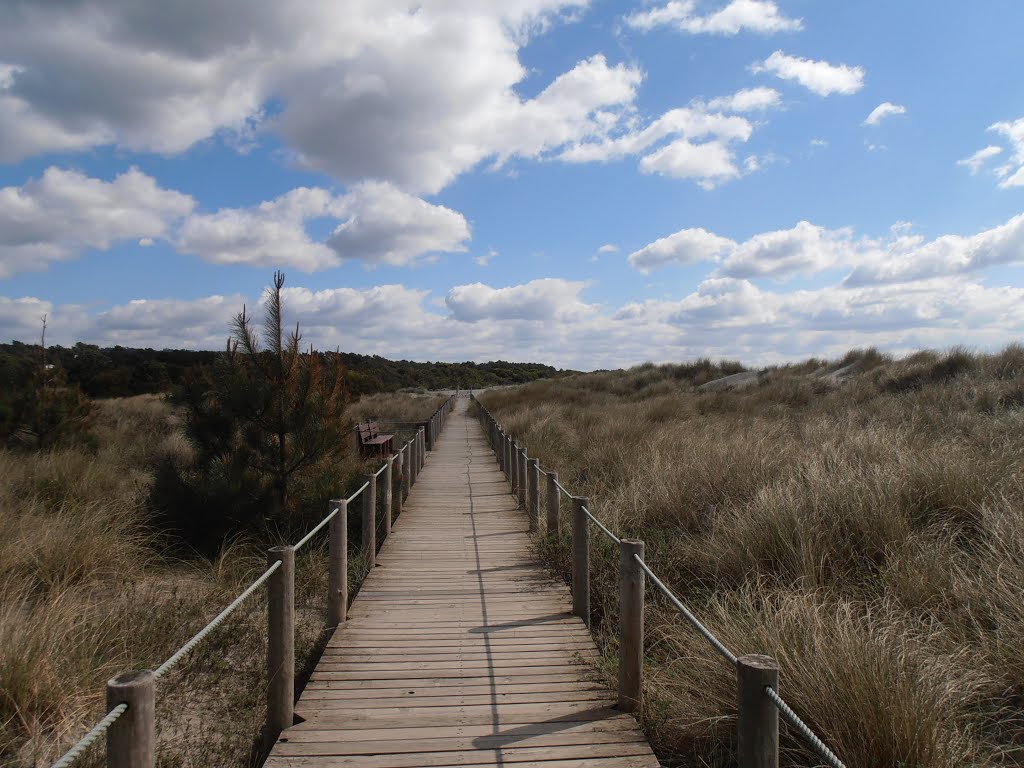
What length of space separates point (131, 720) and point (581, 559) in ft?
13.0

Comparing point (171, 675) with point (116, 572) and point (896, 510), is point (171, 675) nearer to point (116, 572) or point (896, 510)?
point (116, 572)

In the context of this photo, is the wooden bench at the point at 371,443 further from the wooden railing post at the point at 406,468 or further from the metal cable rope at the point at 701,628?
the metal cable rope at the point at 701,628

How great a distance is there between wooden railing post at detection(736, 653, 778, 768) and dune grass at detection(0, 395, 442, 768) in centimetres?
279

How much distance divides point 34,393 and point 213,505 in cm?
825

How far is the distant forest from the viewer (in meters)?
14.2

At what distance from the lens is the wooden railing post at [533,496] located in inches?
367

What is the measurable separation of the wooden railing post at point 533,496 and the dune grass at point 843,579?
883 mm

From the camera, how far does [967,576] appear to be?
16.0ft

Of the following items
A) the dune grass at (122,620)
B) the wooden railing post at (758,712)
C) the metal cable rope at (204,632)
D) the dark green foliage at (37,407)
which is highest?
the dark green foliage at (37,407)

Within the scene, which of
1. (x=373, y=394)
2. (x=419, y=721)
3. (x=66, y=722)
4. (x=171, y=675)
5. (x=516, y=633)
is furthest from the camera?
(x=373, y=394)

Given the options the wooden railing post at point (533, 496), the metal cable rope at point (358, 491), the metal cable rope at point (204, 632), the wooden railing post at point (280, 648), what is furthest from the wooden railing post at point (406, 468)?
the metal cable rope at point (204, 632)

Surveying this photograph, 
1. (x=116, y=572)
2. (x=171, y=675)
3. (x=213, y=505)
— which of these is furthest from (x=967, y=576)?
(x=213, y=505)

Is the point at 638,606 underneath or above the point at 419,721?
above

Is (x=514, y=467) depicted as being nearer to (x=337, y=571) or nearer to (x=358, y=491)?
(x=358, y=491)
